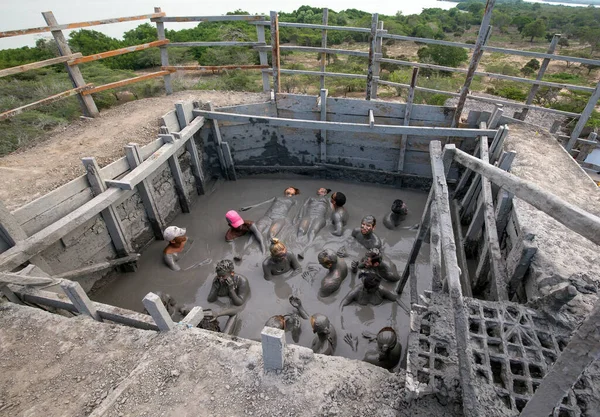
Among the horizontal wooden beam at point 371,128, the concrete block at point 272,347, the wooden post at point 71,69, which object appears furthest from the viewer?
the wooden post at point 71,69

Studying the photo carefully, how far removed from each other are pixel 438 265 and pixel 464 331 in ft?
4.15

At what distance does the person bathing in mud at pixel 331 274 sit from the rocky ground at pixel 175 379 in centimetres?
193

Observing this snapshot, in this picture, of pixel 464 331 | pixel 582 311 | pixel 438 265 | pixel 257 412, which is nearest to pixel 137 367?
pixel 257 412

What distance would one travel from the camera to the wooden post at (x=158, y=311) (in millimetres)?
3041

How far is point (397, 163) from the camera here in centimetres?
772

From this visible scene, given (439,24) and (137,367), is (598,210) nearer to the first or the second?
(137,367)

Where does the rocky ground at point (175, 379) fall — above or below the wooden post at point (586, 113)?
below

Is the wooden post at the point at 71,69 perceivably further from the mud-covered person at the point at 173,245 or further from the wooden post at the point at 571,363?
the wooden post at the point at 571,363

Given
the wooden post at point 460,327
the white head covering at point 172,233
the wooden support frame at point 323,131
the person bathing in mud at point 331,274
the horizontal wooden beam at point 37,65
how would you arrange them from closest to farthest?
the wooden post at point 460,327 < the person bathing in mud at point 331,274 < the horizontal wooden beam at point 37,65 < the white head covering at point 172,233 < the wooden support frame at point 323,131

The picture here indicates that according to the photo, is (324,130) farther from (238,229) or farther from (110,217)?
(110,217)

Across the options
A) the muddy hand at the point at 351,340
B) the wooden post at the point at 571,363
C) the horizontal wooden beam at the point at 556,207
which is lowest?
the muddy hand at the point at 351,340

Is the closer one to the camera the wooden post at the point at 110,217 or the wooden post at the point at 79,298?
the wooden post at the point at 79,298

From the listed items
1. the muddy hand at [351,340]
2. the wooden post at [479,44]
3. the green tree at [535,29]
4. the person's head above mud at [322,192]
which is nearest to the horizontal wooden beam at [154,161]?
the person's head above mud at [322,192]

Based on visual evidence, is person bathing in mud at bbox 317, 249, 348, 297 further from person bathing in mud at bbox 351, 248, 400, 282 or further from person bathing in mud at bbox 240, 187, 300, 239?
person bathing in mud at bbox 240, 187, 300, 239
